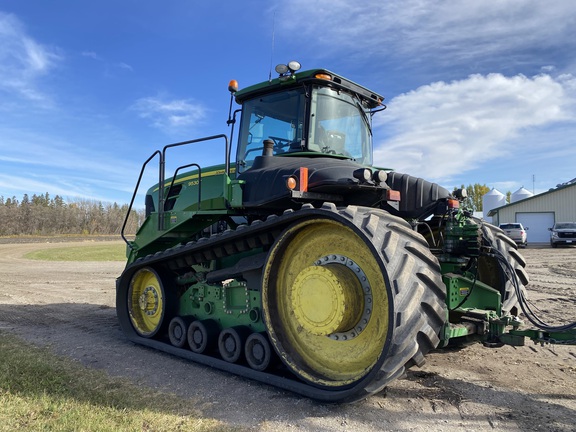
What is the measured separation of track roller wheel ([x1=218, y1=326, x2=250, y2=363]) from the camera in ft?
16.9

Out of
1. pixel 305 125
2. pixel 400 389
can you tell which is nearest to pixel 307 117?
pixel 305 125

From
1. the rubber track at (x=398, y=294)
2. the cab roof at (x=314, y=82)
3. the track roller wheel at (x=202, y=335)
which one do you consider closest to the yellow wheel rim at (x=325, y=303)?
the rubber track at (x=398, y=294)

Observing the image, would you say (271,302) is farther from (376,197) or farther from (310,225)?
(376,197)

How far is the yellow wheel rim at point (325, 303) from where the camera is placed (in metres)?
4.18

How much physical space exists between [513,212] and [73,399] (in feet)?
133

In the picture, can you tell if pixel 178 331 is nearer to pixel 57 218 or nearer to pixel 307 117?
pixel 307 117

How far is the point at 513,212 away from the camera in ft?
128

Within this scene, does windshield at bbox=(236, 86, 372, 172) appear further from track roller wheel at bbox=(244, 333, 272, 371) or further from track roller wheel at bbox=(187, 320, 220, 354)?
track roller wheel at bbox=(244, 333, 272, 371)

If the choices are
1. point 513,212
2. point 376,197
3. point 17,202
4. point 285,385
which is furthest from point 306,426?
point 17,202

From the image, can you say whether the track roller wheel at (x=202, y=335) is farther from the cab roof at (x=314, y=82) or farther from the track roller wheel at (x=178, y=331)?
the cab roof at (x=314, y=82)

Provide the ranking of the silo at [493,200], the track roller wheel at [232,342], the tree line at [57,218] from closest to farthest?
the track roller wheel at [232,342] → the silo at [493,200] → the tree line at [57,218]

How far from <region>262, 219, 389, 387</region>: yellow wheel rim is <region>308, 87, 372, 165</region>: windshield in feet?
4.17

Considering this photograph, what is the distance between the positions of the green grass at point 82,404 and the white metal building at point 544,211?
3846cm

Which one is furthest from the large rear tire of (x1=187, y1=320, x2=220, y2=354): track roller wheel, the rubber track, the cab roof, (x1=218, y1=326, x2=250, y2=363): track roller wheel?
the cab roof
